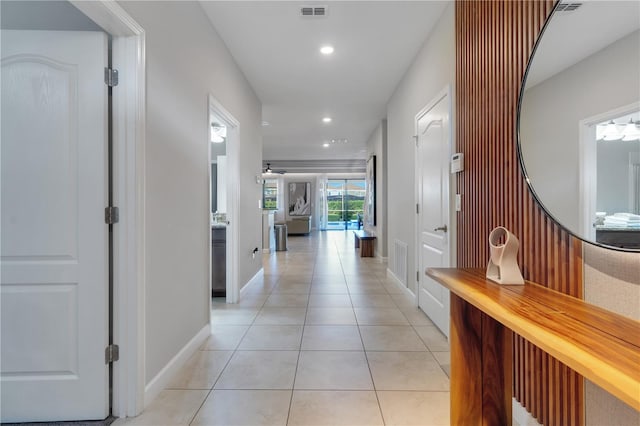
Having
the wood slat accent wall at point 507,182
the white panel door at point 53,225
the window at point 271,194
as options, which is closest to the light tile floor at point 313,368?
the white panel door at point 53,225

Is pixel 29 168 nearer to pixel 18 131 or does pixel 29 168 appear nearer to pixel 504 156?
pixel 18 131

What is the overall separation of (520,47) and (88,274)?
2.55 m

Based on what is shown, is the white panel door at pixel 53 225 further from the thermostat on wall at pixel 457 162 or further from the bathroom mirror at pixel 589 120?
the thermostat on wall at pixel 457 162

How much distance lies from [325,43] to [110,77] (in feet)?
7.31

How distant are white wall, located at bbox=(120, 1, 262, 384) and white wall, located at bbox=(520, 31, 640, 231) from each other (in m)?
2.06

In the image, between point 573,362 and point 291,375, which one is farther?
point 291,375

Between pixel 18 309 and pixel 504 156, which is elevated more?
pixel 504 156

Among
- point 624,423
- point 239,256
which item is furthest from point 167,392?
point 624,423

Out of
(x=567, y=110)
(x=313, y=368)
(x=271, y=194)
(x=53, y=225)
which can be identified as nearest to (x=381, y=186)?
(x=313, y=368)

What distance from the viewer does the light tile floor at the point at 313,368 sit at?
1780mm

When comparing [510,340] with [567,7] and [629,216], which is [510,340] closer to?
[629,216]

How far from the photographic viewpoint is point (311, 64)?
3836 millimetres

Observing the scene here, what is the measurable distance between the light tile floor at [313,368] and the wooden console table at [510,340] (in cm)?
32

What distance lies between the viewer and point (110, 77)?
1.74 m
